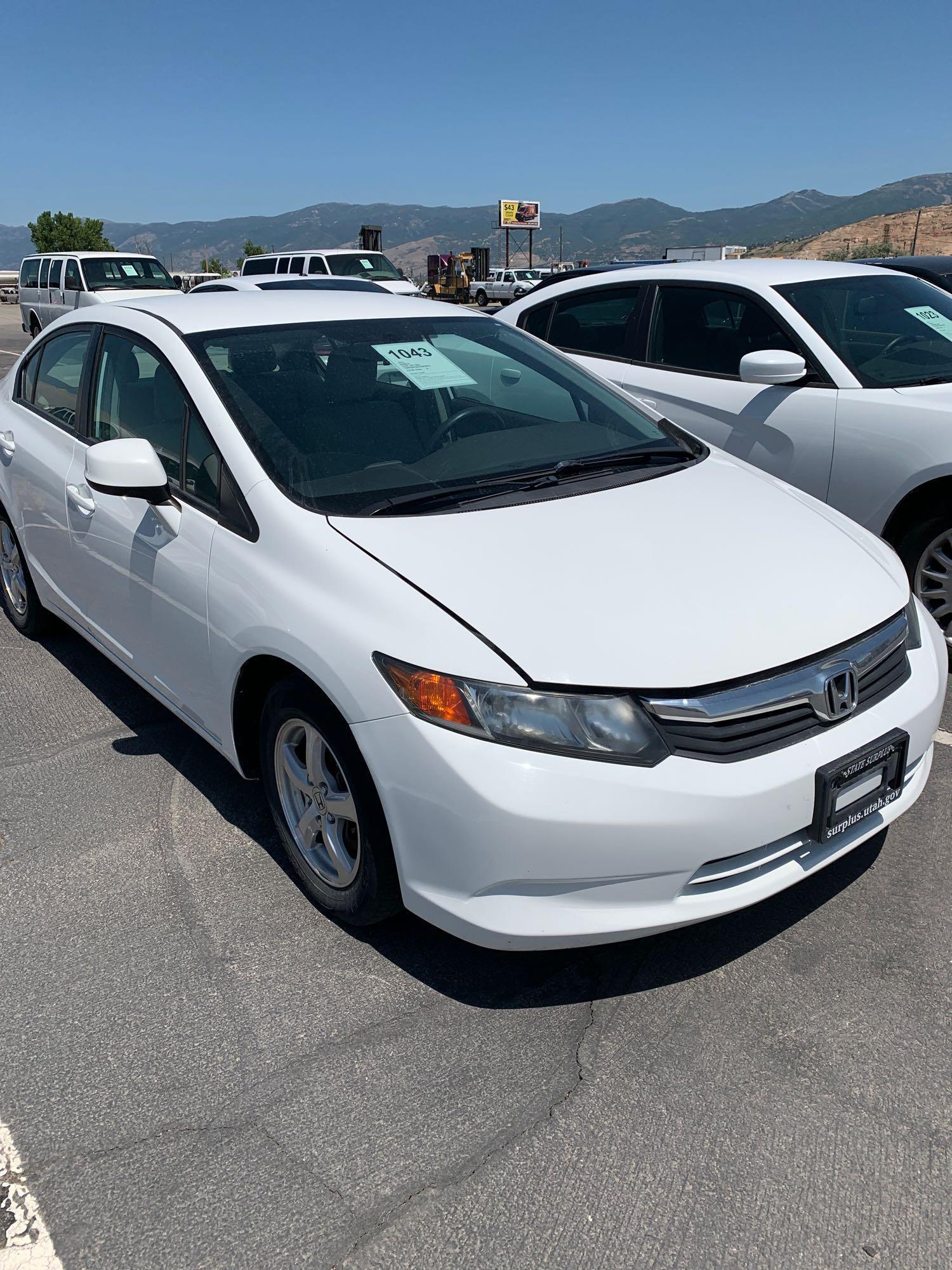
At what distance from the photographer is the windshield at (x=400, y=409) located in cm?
302

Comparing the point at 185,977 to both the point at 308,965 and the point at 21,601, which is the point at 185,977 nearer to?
the point at 308,965

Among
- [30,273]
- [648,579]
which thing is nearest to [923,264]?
[648,579]

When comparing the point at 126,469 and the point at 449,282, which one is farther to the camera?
the point at 449,282

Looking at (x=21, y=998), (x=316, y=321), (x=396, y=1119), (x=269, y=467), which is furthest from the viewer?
(x=316, y=321)

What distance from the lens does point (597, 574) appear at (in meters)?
2.61

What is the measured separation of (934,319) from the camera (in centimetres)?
530

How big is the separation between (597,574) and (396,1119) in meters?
1.34

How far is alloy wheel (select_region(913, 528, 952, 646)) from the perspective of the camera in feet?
14.5

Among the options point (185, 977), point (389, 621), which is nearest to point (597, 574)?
point (389, 621)

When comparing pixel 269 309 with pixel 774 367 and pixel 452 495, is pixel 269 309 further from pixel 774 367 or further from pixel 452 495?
pixel 774 367

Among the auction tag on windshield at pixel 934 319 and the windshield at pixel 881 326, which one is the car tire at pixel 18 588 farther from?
the auction tag on windshield at pixel 934 319

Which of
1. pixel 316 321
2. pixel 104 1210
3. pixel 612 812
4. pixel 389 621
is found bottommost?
pixel 104 1210

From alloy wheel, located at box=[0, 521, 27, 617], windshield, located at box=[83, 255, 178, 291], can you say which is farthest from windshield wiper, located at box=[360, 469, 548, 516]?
windshield, located at box=[83, 255, 178, 291]

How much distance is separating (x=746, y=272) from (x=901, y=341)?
874mm
